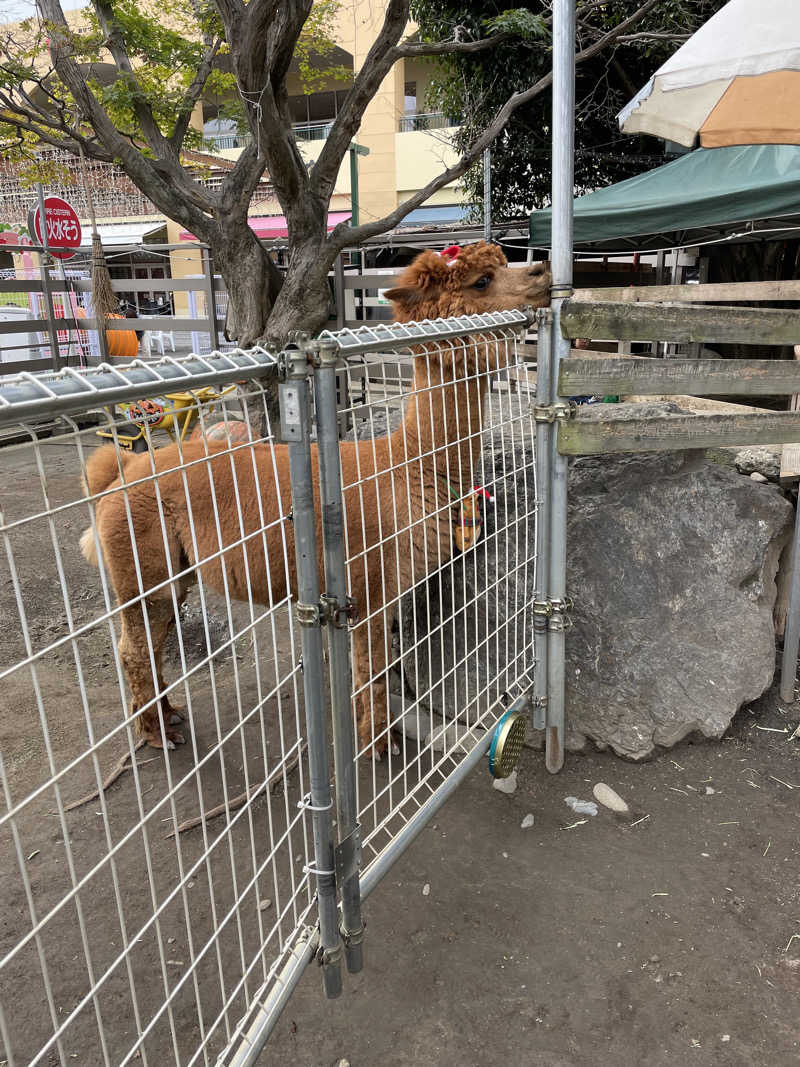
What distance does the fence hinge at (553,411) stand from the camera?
8.86ft

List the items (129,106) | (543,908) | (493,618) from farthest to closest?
(129,106), (493,618), (543,908)

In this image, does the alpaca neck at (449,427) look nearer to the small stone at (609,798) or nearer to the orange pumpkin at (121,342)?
the small stone at (609,798)

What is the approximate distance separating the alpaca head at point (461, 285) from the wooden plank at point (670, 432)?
625mm

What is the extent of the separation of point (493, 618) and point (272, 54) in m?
5.87

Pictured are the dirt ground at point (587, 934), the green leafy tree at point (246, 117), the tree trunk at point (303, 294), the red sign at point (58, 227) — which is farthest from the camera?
the red sign at point (58, 227)

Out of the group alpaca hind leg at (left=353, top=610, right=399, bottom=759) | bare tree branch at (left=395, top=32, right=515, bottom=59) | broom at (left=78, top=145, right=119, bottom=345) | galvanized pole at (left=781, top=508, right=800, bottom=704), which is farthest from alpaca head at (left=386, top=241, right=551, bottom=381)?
broom at (left=78, top=145, right=119, bottom=345)

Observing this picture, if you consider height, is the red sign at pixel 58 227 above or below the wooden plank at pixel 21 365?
above

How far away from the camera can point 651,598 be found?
3.31 meters

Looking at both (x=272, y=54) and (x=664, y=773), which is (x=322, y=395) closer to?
(x=664, y=773)

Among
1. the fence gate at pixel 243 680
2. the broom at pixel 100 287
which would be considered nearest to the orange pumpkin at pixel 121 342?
the broom at pixel 100 287

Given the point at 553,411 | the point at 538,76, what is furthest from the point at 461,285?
the point at 538,76

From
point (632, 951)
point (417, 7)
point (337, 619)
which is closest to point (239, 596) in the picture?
point (337, 619)

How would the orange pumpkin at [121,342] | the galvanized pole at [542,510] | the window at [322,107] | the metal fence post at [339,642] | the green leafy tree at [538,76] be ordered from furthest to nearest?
1. the window at [322,107]
2. the orange pumpkin at [121,342]
3. the green leafy tree at [538,76]
4. the galvanized pole at [542,510]
5. the metal fence post at [339,642]

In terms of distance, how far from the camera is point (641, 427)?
276 centimetres
